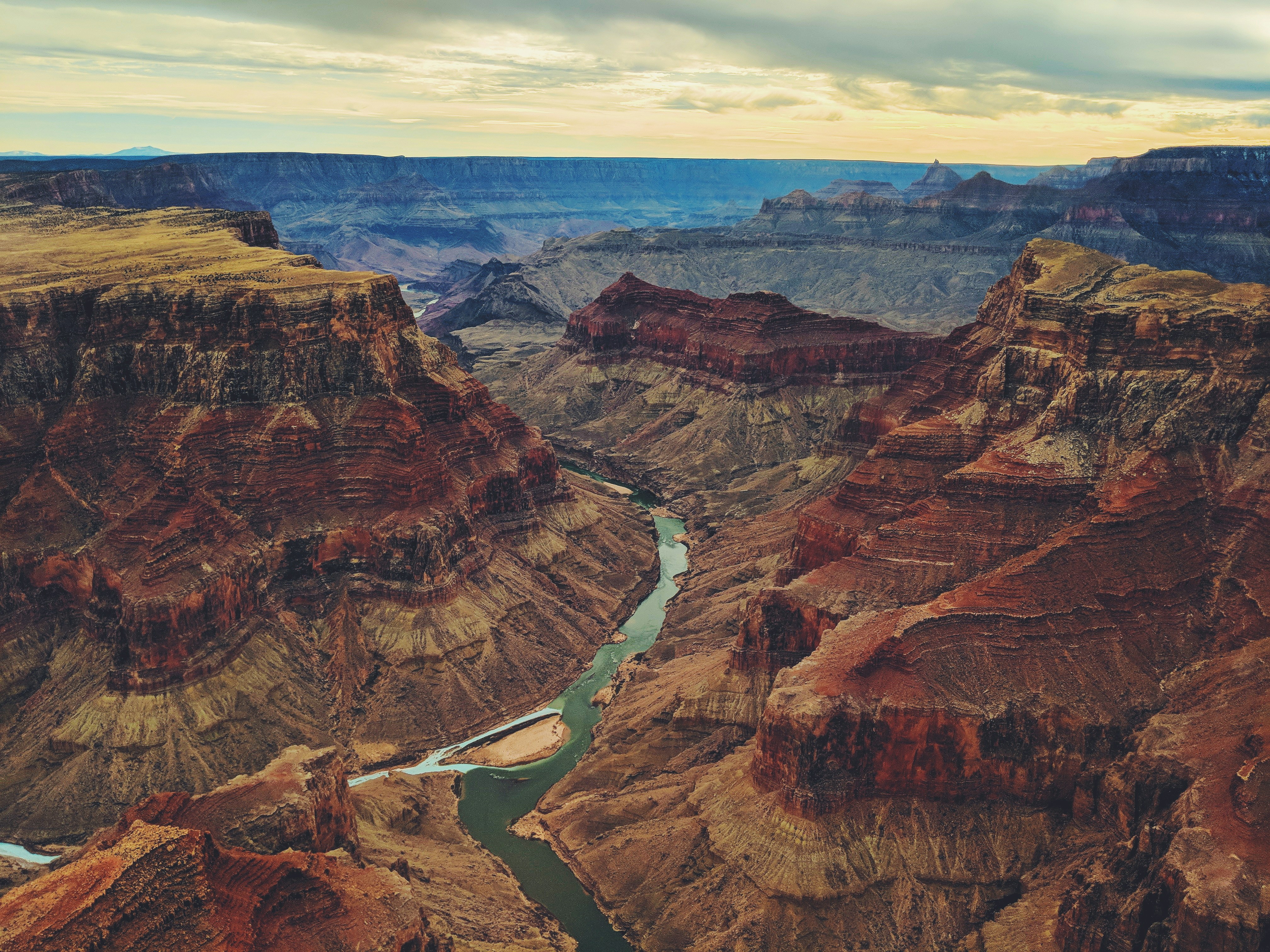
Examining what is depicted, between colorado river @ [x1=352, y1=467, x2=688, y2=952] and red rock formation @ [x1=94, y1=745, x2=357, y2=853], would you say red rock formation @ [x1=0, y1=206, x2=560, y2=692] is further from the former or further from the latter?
red rock formation @ [x1=94, y1=745, x2=357, y2=853]

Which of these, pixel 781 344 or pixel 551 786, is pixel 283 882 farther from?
pixel 781 344

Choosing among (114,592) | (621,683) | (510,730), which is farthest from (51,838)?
(621,683)

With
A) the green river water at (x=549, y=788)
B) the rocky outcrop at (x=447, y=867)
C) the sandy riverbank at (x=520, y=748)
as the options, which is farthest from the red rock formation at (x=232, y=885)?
the sandy riverbank at (x=520, y=748)

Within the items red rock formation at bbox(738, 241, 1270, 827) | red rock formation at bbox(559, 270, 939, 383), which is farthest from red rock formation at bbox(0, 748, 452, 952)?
red rock formation at bbox(559, 270, 939, 383)

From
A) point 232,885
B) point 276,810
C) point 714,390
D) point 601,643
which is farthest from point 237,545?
point 714,390

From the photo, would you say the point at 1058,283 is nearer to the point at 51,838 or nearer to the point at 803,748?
the point at 803,748

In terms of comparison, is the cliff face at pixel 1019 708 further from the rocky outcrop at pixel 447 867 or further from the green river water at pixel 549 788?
→ the rocky outcrop at pixel 447 867
